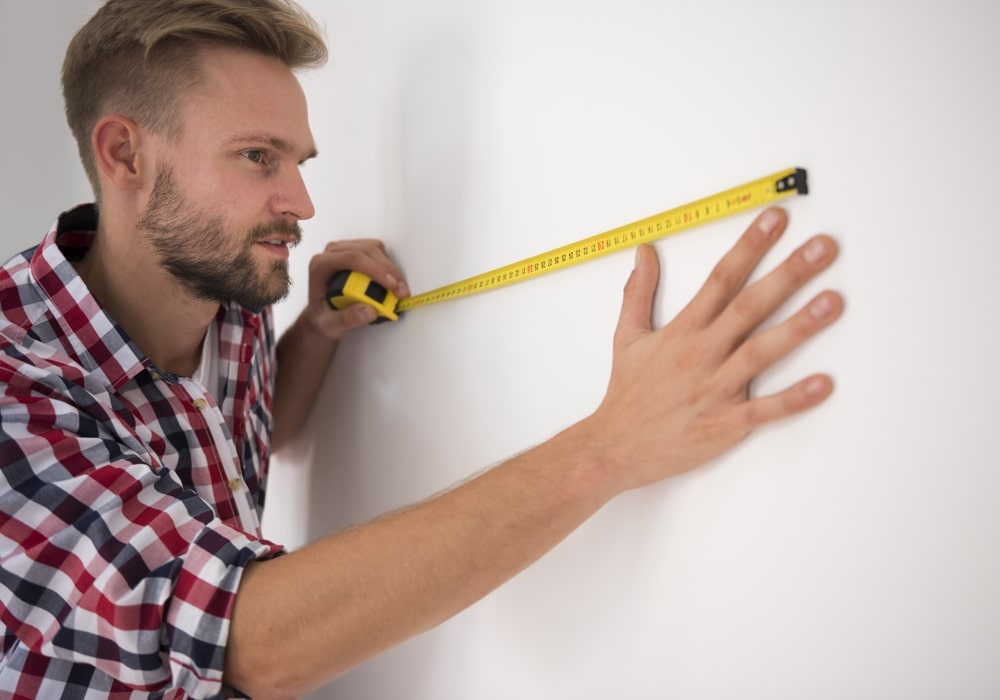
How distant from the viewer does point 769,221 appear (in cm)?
82

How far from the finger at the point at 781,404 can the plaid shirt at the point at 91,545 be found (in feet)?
1.97

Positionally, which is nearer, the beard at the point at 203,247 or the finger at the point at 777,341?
the finger at the point at 777,341

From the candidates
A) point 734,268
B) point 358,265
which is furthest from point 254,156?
point 734,268

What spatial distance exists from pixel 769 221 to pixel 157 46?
103 cm

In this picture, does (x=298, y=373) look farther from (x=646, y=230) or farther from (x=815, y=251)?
(x=815, y=251)

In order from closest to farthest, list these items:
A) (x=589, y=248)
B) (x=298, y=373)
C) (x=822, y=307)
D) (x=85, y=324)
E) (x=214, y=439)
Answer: (x=822, y=307) → (x=589, y=248) → (x=85, y=324) → (x=214, y=439) → (x=298, y=373)

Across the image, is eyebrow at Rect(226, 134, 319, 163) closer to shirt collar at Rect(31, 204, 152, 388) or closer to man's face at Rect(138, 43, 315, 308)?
man's face at Rect(138, 43, 315, 308)

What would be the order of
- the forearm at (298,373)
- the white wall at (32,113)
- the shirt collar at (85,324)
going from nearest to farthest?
the shirt collar at (85,324) → the forearm at (298,373) → the white wall at (32,113)

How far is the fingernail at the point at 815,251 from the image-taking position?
78cm

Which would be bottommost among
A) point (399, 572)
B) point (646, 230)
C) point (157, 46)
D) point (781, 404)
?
point (399, 572)

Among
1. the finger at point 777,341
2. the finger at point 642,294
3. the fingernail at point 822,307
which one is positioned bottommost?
the finger at point 777,341

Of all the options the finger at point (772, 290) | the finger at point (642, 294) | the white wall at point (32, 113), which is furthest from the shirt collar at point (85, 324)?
the white wall at point (32, 113)

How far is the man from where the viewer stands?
0.88 m

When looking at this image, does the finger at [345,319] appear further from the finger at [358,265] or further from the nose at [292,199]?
the nose at [292,199]
